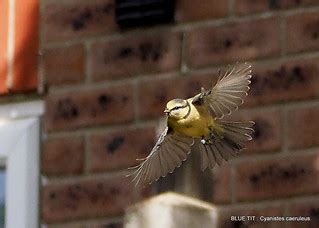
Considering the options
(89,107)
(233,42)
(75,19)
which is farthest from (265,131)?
(75,19)

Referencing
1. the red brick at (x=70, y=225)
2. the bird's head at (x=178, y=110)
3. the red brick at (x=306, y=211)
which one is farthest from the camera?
the red brick at (x=70, y=225)

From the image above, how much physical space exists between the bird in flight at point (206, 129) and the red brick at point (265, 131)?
660mm

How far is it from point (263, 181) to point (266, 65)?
0.22 metres

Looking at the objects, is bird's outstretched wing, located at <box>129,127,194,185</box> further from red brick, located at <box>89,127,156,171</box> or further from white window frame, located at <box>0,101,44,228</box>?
white window frame, located at <box>0,101,44,228</box>

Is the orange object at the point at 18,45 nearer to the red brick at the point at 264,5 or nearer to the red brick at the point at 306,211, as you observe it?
the red brick at the point at 264,5

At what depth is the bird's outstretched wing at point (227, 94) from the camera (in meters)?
1.29

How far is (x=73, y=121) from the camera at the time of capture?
226 cm

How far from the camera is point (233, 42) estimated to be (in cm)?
212

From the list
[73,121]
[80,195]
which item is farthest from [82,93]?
[80,195]

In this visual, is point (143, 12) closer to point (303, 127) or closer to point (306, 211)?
point (303, 127)

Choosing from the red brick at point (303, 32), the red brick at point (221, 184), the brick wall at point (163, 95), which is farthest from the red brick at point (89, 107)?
the red brick at point (303, 32)

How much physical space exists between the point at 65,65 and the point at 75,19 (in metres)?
0.10

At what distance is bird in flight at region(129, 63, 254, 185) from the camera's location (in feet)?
4.22

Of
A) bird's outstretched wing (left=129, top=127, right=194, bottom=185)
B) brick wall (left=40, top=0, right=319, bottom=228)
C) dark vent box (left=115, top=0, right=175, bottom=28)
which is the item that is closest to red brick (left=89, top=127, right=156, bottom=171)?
brick wall (left=40, top=0, right=319, bottom=228)
